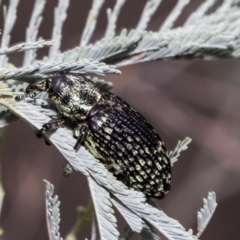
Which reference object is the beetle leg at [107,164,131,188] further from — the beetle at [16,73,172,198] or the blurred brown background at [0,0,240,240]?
the blurred brown background at [0,0,240,240]

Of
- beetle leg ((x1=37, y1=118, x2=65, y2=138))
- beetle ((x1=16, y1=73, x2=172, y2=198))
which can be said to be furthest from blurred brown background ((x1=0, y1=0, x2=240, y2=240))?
beetle leg ((x1=37, y1=118, x2=65, y2=138))

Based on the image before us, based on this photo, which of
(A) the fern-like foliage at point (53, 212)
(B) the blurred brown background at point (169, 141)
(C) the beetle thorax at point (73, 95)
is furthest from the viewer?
(B) the blurred brown background at point (169, 141)

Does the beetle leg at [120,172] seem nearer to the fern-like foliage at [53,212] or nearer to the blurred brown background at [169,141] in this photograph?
the fern-like foliage at [53,212]

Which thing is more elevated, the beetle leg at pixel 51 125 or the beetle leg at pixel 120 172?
the beetle leg at pixel 51 125

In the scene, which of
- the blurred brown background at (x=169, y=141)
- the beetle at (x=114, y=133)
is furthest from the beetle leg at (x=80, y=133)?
the blurred brown background at (x=169, y=141)

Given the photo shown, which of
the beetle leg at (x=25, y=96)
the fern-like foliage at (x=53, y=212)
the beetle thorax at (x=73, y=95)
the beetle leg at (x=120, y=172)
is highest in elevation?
the beetle thorax at (x=73, y=95)

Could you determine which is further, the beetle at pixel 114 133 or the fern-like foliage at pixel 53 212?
the beetle at pixel 114 133

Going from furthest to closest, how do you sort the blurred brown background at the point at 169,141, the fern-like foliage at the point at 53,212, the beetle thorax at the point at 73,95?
the blurred brown background at the point at 169,141
the beetle thorax at the point at 73,95
the fern-like foliage at the point at 53,212

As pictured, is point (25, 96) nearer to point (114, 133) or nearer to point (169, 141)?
point (114, 133)

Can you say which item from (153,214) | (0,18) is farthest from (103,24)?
(153,214)
